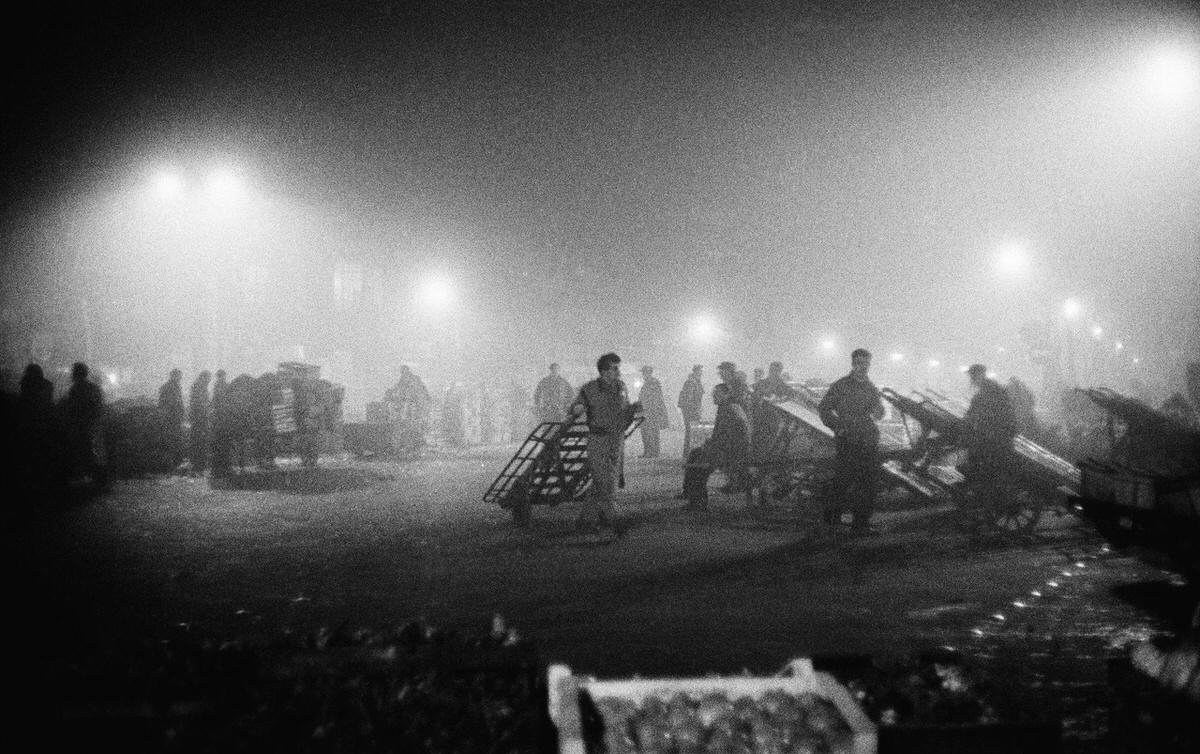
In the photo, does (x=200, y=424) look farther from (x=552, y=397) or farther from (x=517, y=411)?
(x=517, y=411)

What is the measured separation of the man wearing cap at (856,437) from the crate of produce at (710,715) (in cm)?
655

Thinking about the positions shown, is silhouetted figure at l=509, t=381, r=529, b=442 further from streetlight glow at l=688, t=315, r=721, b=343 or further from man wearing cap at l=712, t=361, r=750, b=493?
streetlight glow at l=688, t=315, r=721, b=343

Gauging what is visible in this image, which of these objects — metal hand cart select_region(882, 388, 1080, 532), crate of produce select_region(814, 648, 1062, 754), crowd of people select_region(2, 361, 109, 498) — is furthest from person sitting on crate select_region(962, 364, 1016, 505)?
crowd of people select_region(2, 361, 109, 498)

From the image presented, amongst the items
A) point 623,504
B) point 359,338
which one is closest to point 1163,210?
point 623,504

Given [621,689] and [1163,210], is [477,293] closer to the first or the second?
[1163,210]

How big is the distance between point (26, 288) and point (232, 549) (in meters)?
27.2

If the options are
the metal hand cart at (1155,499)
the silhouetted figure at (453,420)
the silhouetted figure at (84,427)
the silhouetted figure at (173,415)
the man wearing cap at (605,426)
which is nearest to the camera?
the metal hand cart at (1155,499)

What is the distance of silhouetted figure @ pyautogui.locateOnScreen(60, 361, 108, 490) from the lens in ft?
44.8

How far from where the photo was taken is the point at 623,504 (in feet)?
40.3

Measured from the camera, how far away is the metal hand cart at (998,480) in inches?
383

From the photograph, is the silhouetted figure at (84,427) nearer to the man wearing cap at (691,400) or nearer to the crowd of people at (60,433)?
the crowd of people at (60,433)

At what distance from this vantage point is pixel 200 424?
1702cm

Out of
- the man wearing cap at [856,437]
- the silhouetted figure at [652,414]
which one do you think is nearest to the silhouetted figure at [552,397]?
the silhouetted figure at [652,414]

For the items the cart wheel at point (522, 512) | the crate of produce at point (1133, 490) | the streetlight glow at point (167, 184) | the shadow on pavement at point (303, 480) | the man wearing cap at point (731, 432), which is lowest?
the cart wheel at point (522, 512)
